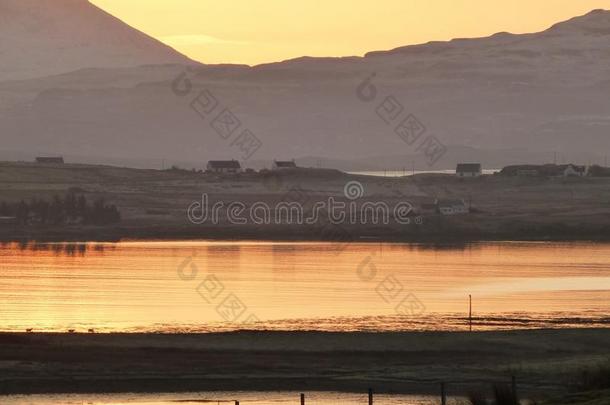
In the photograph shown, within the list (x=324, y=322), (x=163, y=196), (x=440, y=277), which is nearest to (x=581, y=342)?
(x=324, y=322)

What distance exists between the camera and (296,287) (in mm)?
74875

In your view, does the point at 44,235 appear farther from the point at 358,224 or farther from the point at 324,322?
the point at 324,322

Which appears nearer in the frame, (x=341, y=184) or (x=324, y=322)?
(x=324, y=322)

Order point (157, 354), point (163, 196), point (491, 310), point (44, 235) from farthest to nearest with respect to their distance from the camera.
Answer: point (163, 196) < point (44, 235) < point (491, 310) < point (157, 354)

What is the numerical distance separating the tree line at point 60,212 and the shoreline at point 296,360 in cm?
6882

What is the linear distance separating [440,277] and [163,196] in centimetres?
6771

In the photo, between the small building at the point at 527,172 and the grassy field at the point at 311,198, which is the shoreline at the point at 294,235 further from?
the small building at the point at 527,172

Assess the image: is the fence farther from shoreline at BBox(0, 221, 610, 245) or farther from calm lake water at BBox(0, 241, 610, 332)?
shoreline at BBox(0, 221, 610, 245)

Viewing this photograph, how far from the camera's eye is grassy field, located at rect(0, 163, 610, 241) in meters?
119

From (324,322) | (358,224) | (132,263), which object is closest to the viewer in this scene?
(324,322)

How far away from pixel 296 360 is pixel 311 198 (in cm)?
9705

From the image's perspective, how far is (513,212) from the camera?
5325 inches

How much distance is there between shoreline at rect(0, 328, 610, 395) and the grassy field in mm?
60828

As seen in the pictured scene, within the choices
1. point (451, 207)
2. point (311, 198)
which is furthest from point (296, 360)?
point (311, 198)
